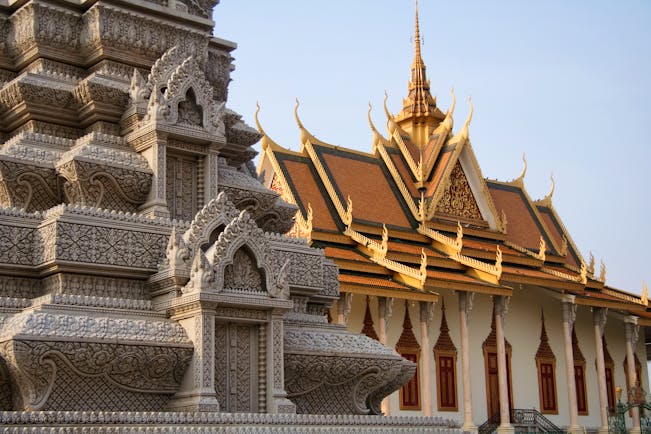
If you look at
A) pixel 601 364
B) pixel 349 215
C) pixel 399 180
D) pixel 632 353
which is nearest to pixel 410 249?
pixel 349 215

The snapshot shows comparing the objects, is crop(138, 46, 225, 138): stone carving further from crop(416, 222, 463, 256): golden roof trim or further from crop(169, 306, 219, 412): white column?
crop(416, 222, 463, 256): golden roof trim

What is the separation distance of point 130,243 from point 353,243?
15.5 m

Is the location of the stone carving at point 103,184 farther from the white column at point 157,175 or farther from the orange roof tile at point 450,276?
the orange roof tile at point 450,276

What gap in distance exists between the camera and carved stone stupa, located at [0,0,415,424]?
23.3 ft

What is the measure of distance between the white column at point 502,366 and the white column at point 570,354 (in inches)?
71.9

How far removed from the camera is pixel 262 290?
768 centimetres

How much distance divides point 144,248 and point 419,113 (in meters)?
22.9

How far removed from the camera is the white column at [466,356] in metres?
22.0

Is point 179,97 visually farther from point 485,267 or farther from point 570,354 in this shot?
point 570,354

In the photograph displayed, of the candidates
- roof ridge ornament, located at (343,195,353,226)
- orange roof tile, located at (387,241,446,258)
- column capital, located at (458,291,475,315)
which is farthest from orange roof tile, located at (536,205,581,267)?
roof ridge ornament, located at (343,195,353,226)

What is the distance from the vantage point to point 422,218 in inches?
993

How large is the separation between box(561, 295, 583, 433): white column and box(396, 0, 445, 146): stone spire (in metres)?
7.25

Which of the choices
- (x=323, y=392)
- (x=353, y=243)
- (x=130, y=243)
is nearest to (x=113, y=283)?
(x=130, y=243)

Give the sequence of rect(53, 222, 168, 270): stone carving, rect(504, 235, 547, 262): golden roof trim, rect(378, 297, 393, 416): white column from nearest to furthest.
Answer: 1. rect(53, 222, 168, 270): stone carving
2. rect(378, 297, 393, 416): white column
3. rect(504, 235, 547, 262): golden roof trim
